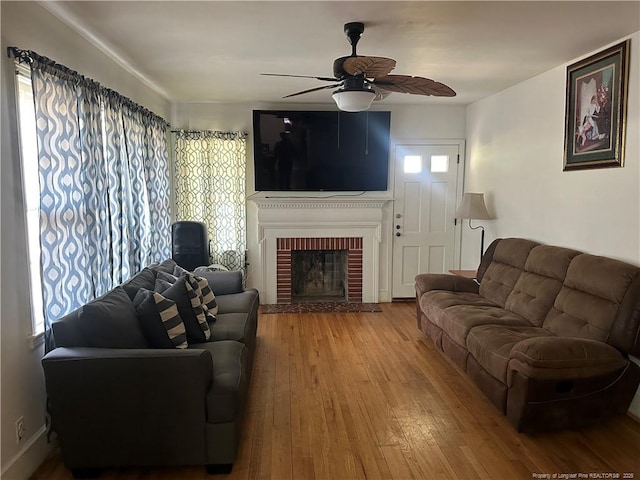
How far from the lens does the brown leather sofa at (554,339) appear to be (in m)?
2.63

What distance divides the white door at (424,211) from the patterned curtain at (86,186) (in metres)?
3.13

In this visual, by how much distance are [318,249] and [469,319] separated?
8.31 ft

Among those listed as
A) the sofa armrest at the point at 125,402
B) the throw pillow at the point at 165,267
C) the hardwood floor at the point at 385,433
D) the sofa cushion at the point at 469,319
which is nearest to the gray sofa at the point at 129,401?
the sofa armrest at the point at 125,402

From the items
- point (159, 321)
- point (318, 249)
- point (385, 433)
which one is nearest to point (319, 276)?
point (318, 249)

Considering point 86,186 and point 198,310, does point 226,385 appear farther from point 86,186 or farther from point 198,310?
point 86,186

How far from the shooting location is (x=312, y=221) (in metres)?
5.54

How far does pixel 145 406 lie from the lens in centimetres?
224

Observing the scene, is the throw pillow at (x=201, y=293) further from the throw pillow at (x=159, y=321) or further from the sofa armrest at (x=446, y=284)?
the sofa armrest at (x=446, y=284)

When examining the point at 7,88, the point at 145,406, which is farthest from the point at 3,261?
the point at 145,406

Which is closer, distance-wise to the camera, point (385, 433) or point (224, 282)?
point (385, 433)

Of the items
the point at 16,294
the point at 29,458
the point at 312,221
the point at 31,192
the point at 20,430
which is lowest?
the point at 29,458

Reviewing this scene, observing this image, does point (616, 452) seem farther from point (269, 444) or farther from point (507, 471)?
point (269, 444)

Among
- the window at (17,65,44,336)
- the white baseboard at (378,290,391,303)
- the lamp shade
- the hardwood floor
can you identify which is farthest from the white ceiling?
the white baseboard at (378,290,391,303)

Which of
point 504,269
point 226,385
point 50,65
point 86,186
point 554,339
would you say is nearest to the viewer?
point 226,385
